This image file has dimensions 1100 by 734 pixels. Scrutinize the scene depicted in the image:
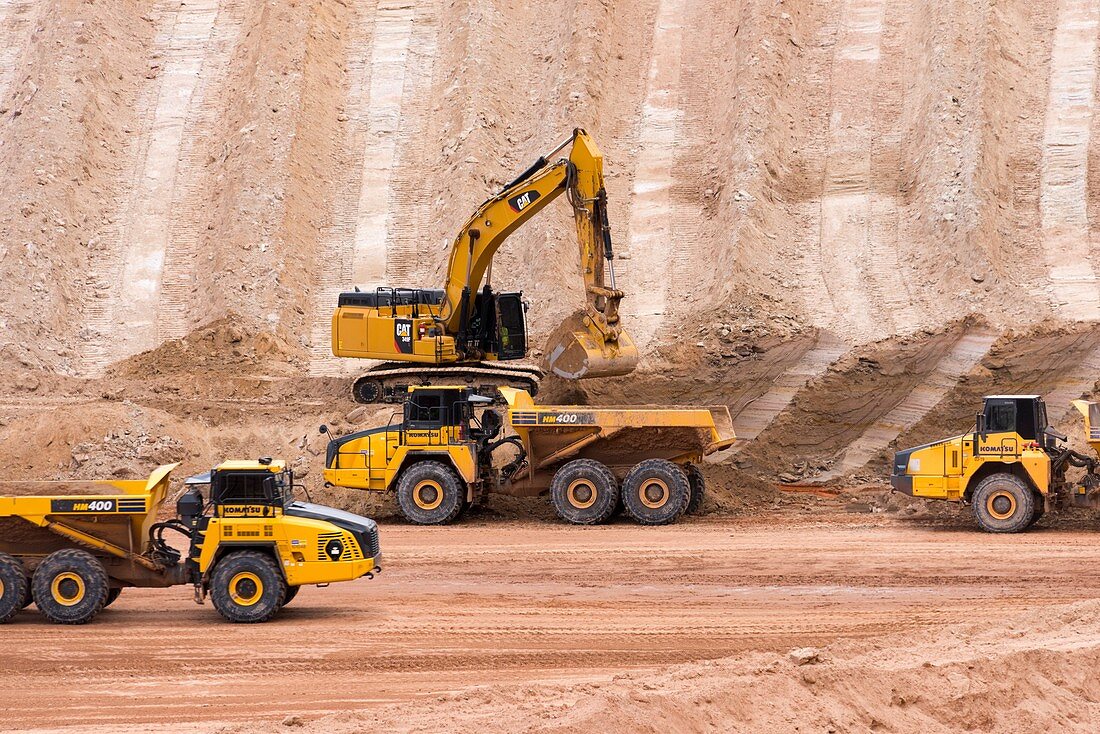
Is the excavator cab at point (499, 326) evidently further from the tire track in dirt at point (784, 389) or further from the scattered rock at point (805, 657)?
the scattered rock at point (805, 657)

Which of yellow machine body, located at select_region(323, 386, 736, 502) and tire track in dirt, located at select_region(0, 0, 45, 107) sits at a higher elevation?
tire track in dirt, located at select_region(0, 0, 45, 107)

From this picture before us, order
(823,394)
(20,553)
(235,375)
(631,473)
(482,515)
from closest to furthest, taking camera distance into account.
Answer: (20,553), (631,473), (482,515), (823,394), (235,375)

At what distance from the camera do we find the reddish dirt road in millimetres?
11594

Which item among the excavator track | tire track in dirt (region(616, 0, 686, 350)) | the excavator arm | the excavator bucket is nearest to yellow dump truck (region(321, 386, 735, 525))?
the excavator bucket

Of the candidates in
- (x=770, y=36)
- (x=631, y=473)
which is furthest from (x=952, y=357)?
(x=770, y=36)

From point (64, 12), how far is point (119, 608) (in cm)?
2912

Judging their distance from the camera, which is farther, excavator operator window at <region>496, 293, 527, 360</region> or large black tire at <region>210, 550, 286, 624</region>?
excavator operator window at <region>496, 293, 527, 360</region>

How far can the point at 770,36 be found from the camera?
36938mm

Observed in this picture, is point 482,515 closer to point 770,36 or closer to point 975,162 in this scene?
point 975,162

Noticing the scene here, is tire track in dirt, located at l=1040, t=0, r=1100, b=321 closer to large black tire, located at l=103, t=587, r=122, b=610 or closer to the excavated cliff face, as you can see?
the excavated cliff face

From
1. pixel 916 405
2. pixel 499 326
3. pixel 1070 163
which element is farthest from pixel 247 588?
pixel 1070 163

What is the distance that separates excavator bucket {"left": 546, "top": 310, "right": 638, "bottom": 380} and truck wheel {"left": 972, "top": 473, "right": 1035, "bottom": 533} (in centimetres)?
676

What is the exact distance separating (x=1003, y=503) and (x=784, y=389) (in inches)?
277

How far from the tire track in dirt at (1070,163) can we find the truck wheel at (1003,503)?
9.89 m
